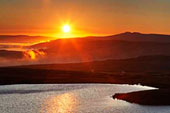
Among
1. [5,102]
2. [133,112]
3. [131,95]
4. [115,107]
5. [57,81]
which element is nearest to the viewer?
[133,112]

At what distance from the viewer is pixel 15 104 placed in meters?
76.2

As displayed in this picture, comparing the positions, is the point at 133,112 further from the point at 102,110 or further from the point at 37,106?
the point at 37,106

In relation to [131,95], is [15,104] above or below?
below

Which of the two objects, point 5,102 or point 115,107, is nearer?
point 115,107

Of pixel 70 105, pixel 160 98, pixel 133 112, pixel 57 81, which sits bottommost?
pixel 133 112

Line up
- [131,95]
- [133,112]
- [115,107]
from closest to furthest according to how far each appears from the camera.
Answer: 1. [133,112]
2. [115,107]
3. [131,95]

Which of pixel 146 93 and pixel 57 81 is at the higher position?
pixel 57 81

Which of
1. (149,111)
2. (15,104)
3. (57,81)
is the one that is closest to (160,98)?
(149,111)

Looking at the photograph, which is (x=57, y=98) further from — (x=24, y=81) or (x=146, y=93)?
(x=24, y=81)

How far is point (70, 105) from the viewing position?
76312mm

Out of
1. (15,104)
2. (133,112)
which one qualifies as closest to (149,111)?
(133,112)

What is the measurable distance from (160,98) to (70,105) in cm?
2393

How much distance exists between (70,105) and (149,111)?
59.8 ft

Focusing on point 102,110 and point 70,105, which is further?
point 70,105
